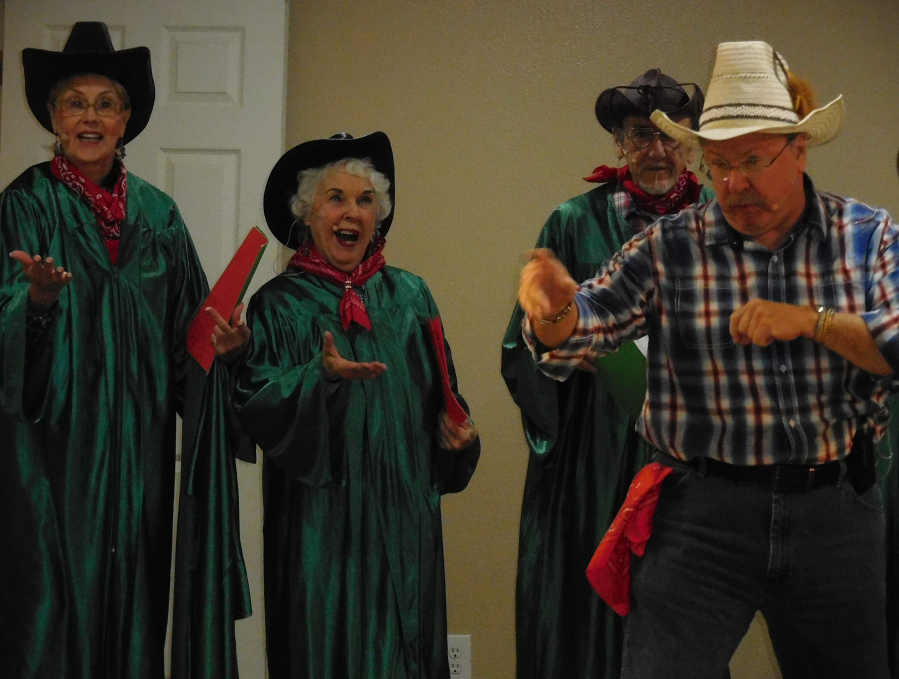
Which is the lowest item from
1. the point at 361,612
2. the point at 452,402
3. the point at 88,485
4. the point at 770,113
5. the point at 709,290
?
the point at 361,612

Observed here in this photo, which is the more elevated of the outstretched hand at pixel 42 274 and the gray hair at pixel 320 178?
the gray hair at pixel 320 178

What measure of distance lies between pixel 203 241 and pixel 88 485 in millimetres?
1386

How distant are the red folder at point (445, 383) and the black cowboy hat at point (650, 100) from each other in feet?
2.71

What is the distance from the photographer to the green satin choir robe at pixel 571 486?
115 inches

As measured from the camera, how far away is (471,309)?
159 inches

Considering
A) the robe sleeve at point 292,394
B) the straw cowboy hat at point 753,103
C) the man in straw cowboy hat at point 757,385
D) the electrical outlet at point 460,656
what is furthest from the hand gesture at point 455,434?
the electrical outlet at point 460,656

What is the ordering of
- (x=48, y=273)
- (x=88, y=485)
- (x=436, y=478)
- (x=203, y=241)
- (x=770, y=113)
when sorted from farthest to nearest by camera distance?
1. (x=203, y=241)
2. (x=436, y=478)
3. (x=88, y=485)
4. (x=48, y=273)
5. (x=770, y=113)

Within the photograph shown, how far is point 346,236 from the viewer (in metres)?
2.94

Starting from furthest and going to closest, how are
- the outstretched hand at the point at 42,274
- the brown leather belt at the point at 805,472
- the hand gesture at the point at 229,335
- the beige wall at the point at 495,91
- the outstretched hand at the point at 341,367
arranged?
the beige wall at the point at 495,91 → the hand gesture at the point at 229,335 → the outstretched hand at the point at 341,367 → the outstretched hand at the point at 42,274 → the brown leather belt at the point at 805,472

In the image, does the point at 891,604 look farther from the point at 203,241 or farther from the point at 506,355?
the point at 203,241

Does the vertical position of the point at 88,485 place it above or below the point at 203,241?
below

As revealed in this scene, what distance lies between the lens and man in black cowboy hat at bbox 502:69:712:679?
2.93m

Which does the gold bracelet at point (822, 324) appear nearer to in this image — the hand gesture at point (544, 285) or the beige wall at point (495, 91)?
the hand gesture at point (544, 285)

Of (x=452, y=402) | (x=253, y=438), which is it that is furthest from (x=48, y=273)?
(x=452, y=402)
